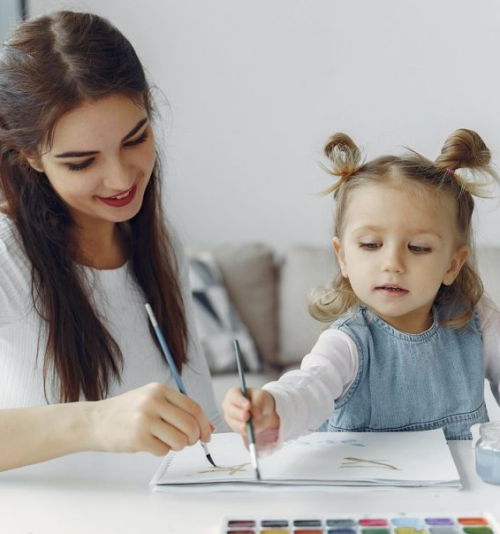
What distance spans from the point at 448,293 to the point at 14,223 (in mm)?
740

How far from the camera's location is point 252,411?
0.99 metres

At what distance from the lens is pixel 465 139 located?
1275mm

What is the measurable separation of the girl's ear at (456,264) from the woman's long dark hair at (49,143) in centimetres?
57

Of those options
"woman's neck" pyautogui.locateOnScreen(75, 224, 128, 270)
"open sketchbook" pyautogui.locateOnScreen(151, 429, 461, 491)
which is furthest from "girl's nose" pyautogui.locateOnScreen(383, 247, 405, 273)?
"woman's neck" pyautogui.locateOnScreen(75, 224, 128, 270)

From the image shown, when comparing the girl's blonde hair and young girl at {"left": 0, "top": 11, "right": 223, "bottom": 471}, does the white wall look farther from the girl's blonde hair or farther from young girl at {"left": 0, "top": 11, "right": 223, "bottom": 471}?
the girl's blonde hair

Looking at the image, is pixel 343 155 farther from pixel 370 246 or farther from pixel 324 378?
pixel 324 378

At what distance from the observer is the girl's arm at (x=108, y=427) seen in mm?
967

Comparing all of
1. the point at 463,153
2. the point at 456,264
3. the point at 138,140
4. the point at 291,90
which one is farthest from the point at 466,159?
the point at 291,90

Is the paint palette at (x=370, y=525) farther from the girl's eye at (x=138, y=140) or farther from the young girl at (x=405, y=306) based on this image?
the girl's eye at (x=138, y=140)

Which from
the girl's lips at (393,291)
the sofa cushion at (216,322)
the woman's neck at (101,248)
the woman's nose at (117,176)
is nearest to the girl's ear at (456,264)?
the girl's lips at (393,291)

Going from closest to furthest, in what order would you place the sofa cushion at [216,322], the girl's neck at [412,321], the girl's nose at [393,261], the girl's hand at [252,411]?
the girl's hand at [252,411] < the girl's nose at [393,261] < the girl's neck at [412,321] < the sofa cushion at [216,322]

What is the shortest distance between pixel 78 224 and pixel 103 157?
231 mm

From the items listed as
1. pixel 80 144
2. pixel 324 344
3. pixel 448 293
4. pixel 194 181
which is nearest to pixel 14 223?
pixel 80 144

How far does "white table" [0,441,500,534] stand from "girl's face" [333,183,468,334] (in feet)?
0.89
